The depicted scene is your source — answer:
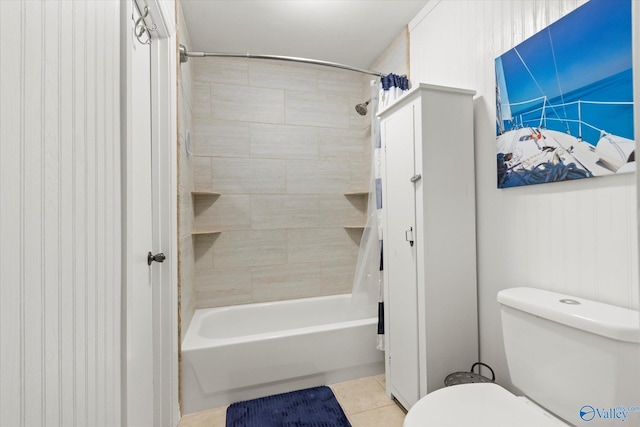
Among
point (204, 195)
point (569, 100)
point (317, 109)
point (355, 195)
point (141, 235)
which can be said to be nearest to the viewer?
point (569, 100)

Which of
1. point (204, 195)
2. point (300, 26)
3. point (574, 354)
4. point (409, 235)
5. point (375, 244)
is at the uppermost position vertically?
point (300, 26)

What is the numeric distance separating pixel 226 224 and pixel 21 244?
6.77 feet

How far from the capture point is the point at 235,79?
8.32 feet

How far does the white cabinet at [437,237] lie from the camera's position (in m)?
1.52

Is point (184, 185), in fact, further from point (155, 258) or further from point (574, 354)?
point (574, 354)

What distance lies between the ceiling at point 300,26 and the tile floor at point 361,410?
2.42 meters

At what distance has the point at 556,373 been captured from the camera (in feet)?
3.48

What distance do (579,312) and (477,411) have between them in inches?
18.8

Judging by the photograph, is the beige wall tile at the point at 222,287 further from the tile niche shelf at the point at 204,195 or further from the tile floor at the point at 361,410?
the tile floor at the point at 361,410

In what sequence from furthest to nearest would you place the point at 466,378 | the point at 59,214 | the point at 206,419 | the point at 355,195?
the point at 355,195 → the point at 206,419 → the point at 466,378 → the point at 59,214

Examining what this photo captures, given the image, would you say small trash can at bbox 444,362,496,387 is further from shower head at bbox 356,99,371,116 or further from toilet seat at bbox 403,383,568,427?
shower head at bbox 356,99,371,116

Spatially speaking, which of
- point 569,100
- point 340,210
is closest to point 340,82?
point 340,210

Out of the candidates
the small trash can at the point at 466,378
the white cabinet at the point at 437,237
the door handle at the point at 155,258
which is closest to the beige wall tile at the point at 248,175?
the door handle at the point at 155,258

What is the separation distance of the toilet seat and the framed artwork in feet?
2.77
